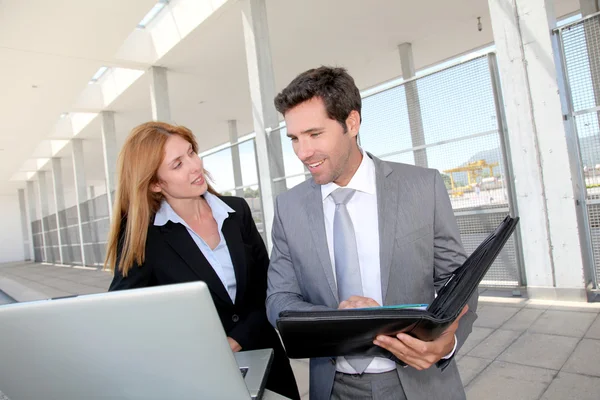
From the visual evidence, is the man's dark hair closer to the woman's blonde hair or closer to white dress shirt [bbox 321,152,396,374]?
white dress shirt [bbox 321,152,396,374]

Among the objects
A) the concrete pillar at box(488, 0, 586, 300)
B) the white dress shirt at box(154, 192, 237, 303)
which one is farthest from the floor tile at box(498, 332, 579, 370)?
the white dress shirt at box(154, 192, 237, 303)

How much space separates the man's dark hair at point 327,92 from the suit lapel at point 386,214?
248mm

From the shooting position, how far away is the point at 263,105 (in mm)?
7344

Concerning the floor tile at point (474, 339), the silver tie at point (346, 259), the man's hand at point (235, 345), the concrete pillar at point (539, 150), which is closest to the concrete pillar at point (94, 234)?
the floor tile at point (474, 339)

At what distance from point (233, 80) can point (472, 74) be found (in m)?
9.08

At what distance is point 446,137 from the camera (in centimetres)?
473

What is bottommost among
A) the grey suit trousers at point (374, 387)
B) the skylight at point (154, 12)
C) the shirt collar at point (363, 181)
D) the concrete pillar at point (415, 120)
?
the grey suit trousers at point (374, 387)

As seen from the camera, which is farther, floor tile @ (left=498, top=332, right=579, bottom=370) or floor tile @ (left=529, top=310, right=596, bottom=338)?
floor tile @ (left=529, top=310, right=596, bottom=338)

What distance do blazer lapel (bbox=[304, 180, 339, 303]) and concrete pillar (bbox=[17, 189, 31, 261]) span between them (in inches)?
1412

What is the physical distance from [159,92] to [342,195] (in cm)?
998

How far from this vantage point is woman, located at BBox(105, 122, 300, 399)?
5.77ft

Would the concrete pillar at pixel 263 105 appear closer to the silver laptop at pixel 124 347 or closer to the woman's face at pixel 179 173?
the woman's face at pixel 179 173

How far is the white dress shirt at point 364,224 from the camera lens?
4.83 ft

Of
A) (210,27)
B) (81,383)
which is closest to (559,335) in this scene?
(81,383)
